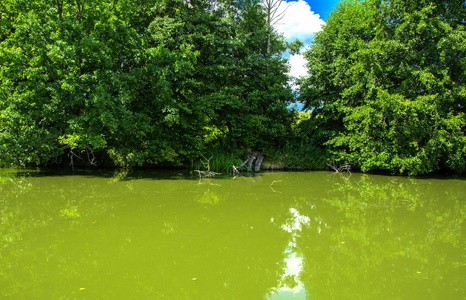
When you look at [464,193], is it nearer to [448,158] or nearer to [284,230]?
[448,158]

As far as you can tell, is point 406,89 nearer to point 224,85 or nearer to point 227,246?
point 224,85

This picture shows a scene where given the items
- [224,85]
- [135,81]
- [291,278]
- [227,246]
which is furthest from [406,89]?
[291,278]

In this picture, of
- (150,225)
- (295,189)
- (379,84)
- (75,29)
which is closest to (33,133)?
(75,29)

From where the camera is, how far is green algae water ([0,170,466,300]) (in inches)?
132

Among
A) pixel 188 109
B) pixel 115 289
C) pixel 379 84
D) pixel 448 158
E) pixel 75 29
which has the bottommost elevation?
pixel 115 289

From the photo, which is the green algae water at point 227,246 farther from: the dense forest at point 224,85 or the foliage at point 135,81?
the dense forest at point 224,85

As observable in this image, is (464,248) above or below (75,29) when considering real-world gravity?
below

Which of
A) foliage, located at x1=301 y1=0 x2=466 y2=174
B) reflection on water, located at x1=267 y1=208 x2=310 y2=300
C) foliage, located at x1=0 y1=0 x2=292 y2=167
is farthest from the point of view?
foliage, located at x1=301 y1=0 x2=466 y2=174

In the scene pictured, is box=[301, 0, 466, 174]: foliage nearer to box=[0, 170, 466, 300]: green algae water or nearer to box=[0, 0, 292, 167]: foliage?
box=[0, 0, 292, 167]: foliage

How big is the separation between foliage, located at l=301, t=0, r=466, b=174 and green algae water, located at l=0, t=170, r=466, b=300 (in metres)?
4.75

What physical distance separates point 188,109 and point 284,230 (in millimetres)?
9711

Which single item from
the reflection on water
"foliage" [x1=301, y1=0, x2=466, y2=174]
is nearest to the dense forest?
"foliage" [x1=301, y1=0, x2=466, y2=174]

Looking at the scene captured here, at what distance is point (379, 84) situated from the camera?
14.5 metres

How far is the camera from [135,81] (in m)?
12.5
